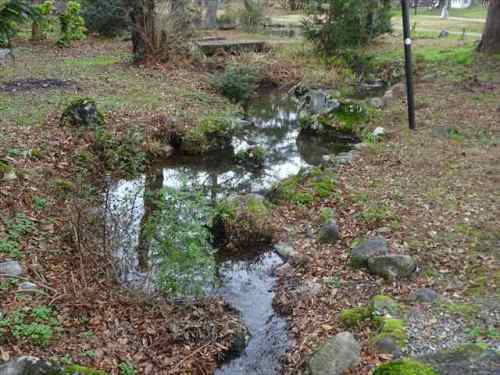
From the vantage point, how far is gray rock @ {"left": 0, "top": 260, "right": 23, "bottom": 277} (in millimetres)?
5221

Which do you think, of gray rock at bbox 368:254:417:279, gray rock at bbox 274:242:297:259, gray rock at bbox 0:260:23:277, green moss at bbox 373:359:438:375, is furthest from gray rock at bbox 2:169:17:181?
green moss at bbox 373:359:438:375

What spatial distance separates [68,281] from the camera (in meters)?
5.59

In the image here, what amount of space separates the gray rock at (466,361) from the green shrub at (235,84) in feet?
→ 37.6

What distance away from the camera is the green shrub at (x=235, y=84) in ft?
49.3

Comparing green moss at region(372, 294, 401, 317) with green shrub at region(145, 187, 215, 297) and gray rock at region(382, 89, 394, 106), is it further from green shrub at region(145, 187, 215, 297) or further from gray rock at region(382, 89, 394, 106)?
gray rock at region(382, 89, 394, 106)

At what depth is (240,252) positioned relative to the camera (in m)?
7.72

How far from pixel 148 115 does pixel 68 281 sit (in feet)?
21.5

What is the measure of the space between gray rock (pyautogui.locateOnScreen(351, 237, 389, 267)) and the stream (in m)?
1.18

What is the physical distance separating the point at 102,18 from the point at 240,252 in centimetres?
1747

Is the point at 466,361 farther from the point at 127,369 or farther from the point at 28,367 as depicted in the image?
the point at 28,367

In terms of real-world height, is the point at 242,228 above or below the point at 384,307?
above

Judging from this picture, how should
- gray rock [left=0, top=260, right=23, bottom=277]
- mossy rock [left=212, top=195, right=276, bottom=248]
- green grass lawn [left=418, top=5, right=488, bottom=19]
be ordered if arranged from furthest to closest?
1. green grass lawn [left=418, top=5, right=488, bottom=19]
2. mossy rock [left=212, top=195, right=276, bottom=248]
3. gray rock [left=0, top=260, right=23, bottom=277]

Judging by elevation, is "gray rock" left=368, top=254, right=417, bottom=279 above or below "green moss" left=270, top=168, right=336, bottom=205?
below

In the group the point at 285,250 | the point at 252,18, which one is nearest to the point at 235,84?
the point at 285,250
